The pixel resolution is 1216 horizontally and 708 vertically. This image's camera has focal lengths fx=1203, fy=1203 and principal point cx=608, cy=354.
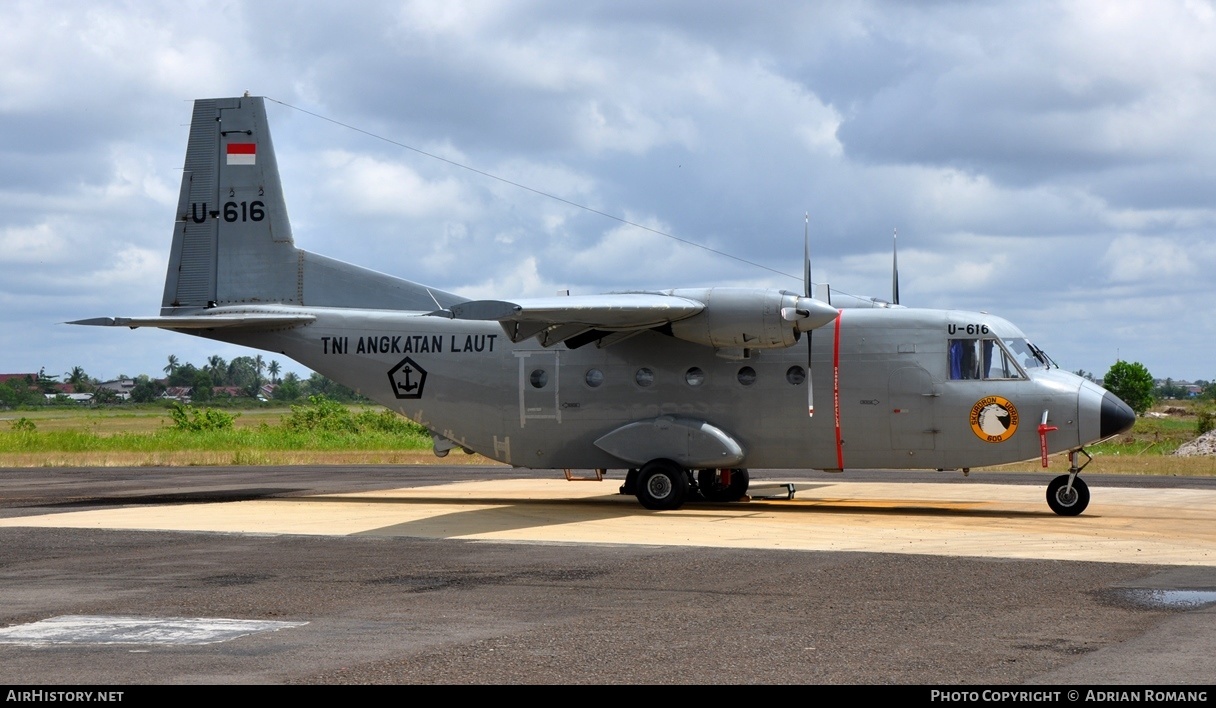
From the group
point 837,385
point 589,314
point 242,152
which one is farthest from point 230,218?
point 837,385

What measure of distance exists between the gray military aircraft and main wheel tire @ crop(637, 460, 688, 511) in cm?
3

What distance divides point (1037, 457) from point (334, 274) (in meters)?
13.1

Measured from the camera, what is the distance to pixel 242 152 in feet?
76.9

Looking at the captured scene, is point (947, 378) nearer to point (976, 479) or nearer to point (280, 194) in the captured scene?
point (976, 479)

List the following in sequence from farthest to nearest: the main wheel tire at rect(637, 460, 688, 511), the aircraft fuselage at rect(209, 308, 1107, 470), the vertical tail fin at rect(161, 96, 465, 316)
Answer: the vertical tail fin at rect(161, 96, 465, 316), the main wheel tire at rect(637, 460, 688, 511), the aircraft fuselage at rect(209, 308, 1107, 470)

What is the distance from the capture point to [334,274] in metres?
23.1

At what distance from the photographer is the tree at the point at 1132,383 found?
96494 millimetres

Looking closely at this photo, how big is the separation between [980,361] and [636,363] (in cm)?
571

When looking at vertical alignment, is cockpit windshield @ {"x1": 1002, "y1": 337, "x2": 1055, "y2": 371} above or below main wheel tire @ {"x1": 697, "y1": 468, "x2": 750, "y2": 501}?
above

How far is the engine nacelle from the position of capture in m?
19.0

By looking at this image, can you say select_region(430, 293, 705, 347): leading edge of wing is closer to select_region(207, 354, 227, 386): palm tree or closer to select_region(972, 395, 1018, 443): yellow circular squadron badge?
select_region(972, 395, 1018, 443): yellow circular squadron badge

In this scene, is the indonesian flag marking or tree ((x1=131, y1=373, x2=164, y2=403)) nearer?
the indonesian flag marking

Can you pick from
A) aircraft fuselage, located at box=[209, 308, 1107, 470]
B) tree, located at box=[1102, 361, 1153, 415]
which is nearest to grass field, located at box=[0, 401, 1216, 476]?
aircraft fuselage, located at box=[209, 308, 1107, 470]

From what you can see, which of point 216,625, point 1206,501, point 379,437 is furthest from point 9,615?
point 379,437
